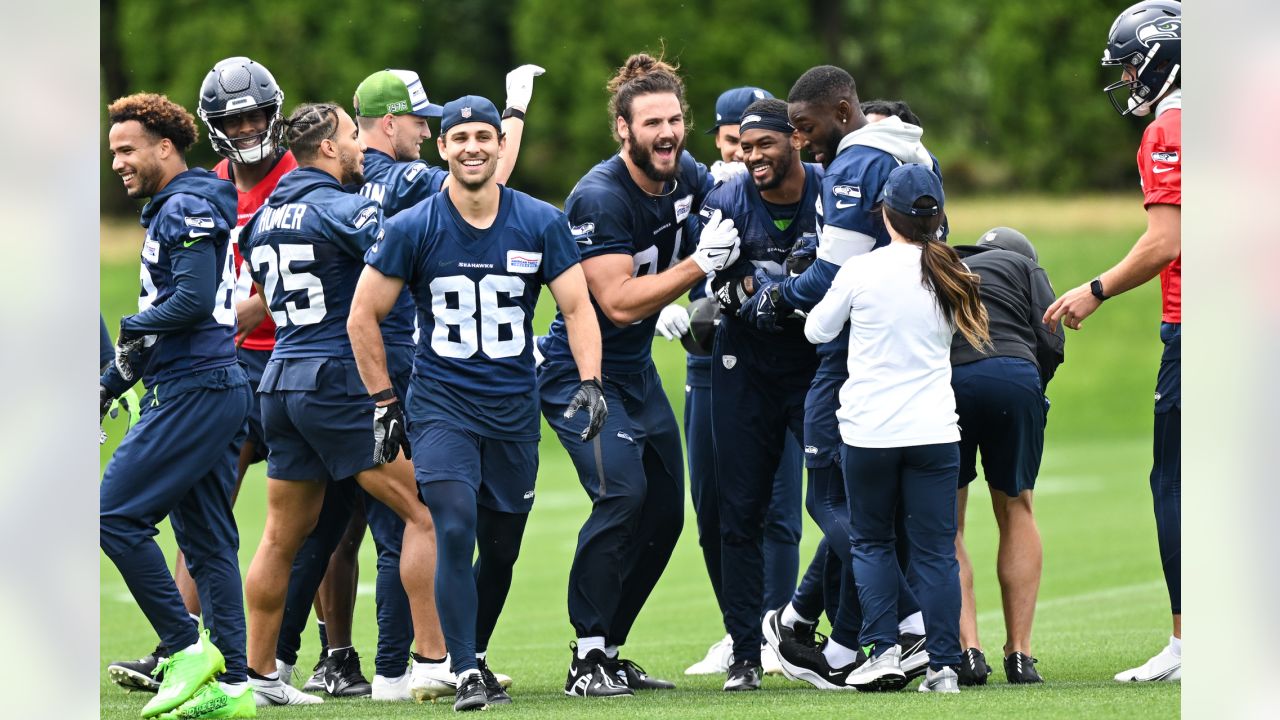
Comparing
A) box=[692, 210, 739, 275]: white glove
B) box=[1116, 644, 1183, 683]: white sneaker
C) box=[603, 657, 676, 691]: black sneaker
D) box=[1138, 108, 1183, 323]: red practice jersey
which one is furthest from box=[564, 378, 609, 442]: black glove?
box=[1116, 644, 1183, 683]: white sneaker

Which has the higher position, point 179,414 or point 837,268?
point 837,268

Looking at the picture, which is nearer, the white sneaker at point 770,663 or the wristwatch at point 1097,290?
the wristwatch at point 1097,290

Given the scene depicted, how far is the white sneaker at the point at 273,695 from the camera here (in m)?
6.51

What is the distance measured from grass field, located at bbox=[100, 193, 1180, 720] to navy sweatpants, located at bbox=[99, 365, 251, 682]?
18.4 inches

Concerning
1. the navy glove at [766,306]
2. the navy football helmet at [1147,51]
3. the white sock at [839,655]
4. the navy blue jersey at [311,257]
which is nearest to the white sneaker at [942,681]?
the white sock at [839,655]

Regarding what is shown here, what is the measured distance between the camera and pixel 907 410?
590 cm

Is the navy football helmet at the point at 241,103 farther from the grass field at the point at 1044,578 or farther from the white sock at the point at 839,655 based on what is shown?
the white sock at the point at 839,655

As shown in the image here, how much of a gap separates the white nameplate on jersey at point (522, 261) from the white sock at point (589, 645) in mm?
1507

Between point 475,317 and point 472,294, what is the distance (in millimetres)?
88

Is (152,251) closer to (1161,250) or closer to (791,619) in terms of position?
(791,619)

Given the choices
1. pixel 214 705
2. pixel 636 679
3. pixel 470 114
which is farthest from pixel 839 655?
pixel 470 114
